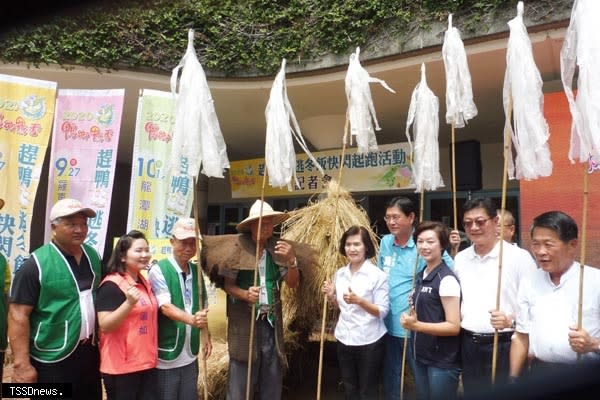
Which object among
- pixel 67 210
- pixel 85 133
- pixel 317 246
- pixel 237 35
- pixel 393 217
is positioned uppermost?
pixel 237 35

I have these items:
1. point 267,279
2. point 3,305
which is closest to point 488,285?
point 267,279

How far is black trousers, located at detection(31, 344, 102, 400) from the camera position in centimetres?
266

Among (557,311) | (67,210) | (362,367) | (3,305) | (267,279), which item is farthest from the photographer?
(267,279)

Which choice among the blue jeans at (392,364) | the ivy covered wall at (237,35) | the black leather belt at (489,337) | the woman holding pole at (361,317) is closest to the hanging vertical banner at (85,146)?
the ivy covered wall at (237,35)

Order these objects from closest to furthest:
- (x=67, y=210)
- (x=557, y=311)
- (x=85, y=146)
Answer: (x=557, y=311)
(x=67, y=210)
(x=85, y=146)

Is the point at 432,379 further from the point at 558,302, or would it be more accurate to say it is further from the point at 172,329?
the point at 172,329

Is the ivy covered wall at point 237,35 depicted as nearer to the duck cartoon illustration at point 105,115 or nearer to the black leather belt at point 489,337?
the duck cartoon illustration at point 105,115

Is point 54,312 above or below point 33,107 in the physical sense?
below

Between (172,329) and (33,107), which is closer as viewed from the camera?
(172,329)

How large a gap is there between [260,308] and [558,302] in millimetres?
1875

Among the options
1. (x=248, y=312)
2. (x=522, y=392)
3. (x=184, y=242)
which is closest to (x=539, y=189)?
(x=248, y=312)

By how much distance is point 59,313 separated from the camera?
2.68 meters

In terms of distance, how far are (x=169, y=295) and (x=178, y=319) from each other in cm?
17

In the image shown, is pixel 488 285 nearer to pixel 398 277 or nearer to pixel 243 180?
pixel 398 277
